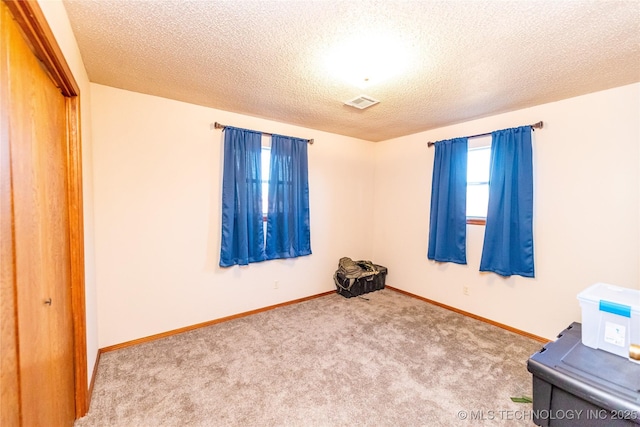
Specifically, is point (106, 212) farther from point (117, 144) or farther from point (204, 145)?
point (204, 145)

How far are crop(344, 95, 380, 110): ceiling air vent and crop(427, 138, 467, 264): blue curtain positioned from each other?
1.36 metres

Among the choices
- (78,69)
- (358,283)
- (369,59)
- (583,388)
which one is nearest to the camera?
(583,388)

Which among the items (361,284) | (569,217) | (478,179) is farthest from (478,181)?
(361,284)

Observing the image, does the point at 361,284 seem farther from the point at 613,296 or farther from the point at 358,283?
the point at 613,296

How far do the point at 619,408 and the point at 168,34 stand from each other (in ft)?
10.2

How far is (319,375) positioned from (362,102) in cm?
238

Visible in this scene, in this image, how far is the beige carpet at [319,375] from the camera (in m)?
1.75

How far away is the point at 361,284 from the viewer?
3.99 m

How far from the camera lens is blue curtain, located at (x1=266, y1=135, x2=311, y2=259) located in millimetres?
3363

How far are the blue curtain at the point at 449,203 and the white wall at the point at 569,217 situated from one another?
13 cm

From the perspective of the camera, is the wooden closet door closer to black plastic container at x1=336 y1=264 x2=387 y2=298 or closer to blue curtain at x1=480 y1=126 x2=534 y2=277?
black plastic container at x1=336 y1=264 x2=387 y2=298

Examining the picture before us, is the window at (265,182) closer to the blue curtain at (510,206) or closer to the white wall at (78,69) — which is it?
the white wall at (78,69)

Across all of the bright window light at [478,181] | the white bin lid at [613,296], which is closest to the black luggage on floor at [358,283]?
the bright window light at [478,181]

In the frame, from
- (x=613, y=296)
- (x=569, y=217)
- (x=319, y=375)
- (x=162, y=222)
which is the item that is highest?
(x=569, y=217)
